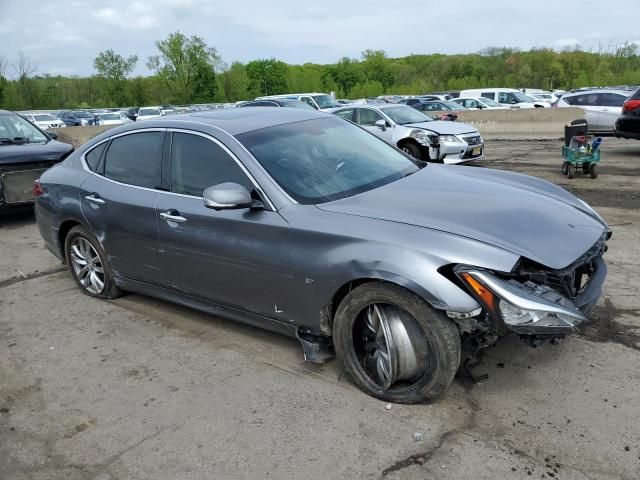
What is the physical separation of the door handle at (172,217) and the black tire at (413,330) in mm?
1417

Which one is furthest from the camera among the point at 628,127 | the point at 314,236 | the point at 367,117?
the point at 367,117

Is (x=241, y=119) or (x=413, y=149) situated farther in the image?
(x=413, y=149)

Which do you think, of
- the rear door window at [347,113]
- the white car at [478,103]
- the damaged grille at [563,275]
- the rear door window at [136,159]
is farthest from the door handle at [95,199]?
the white car at [478,103]

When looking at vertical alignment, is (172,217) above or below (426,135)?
above

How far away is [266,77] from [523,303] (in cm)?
8822

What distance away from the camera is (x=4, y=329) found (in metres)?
4.76

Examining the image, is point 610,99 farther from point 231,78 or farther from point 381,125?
point 231,78

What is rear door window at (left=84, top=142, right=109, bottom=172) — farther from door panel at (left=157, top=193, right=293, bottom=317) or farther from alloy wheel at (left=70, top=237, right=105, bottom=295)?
door panel at (left=157, top=193, right=293, bottom=317)

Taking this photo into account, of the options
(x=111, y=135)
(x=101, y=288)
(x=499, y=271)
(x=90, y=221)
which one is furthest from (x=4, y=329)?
(x=499, y=271)

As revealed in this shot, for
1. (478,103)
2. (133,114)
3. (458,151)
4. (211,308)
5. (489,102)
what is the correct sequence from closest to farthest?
(211,308), (458,151), (478,103), (489,102), (133,114)

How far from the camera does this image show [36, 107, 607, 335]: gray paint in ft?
9.85

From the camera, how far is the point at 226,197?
3469mm

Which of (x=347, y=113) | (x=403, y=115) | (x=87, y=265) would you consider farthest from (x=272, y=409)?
(x=347, y=113)

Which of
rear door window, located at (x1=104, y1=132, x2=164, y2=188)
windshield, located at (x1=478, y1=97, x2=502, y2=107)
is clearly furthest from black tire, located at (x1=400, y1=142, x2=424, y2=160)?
windshield, located at (x1=478, y1=97, x2=502, y2=107)
